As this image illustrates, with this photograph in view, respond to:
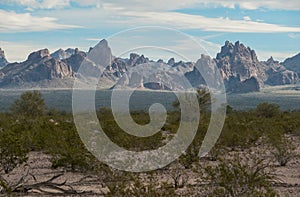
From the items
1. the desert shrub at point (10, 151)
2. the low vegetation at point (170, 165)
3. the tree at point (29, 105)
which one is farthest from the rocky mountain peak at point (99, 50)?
the tree at point (29, 105)

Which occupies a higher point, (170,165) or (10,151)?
(10,151)

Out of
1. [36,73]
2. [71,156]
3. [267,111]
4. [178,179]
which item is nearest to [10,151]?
[71,156]

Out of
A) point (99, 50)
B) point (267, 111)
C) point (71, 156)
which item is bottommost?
point (267, 111)

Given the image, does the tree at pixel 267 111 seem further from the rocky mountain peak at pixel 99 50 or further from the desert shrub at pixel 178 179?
the desert shrub at pixel 178 179

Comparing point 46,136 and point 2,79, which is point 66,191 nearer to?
point 46,136

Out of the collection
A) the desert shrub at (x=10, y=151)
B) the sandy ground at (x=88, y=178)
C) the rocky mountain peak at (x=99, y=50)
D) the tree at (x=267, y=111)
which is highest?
the rocky mountain peak at (x=99, y=50)

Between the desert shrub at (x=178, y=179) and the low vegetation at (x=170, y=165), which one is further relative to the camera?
the desert shrub at (x=178, y=179)

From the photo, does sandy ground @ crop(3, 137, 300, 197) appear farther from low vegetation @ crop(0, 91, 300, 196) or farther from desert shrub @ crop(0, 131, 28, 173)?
desert shrub @ crop(0, 131, 28, 173)

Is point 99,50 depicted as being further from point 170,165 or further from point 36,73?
point 36,73

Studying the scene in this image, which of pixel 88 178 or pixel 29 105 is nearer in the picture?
pixel 88 178

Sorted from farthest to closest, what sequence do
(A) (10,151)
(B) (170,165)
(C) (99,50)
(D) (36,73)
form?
(D) (36,73) → (C) (99,50) → (B) (170,165) → (A) (10,151)

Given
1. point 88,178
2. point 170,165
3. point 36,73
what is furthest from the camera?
point 36,73

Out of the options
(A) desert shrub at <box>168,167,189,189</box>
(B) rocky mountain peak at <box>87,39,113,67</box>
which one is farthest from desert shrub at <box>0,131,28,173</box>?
(A) desert shrub at <box>168,167,189,189</box>

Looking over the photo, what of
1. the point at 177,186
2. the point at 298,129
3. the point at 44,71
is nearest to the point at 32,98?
the point at 298,129
